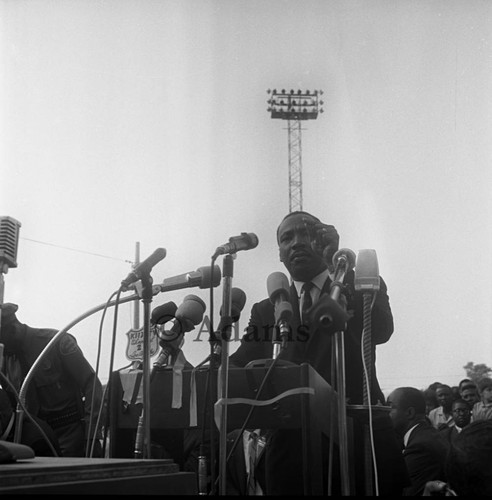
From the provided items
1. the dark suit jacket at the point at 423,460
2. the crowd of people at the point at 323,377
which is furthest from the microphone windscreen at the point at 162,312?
the dark suit jacket at the point at 423,460

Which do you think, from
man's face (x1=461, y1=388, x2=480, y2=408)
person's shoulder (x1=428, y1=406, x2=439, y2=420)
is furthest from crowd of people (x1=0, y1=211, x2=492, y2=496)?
person's shoulder (x1=428, y1=406, x2=439, y2=420)

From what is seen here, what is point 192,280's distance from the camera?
227 cm

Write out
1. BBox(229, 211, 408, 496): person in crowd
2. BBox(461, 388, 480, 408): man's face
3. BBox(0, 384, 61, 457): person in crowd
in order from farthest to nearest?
1. BBox(461, 388, 480, 408): man's face
2. BBox(0, 384, 61, 457): person in crowd
3. BBox(229, 211, 408, 496): person in crowd

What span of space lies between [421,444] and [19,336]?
74.1 inches

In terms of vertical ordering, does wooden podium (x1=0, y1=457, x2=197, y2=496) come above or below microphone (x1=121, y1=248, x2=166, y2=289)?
below

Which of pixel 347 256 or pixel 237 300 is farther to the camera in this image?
pixel 237 300

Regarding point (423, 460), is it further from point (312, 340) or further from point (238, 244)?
point (238, 244)

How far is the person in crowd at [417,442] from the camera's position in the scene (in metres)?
3.25

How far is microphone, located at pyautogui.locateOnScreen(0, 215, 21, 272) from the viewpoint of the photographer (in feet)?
7.63

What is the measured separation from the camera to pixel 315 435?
6.11 feet

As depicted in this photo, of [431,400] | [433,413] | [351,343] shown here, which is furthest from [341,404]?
[431,400]

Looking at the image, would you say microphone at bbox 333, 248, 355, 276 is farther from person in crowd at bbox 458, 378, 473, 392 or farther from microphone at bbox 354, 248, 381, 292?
person in crowd at bbox 458, 378, 473, 392

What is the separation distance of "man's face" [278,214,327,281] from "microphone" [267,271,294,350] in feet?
1.32

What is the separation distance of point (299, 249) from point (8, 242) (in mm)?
955
